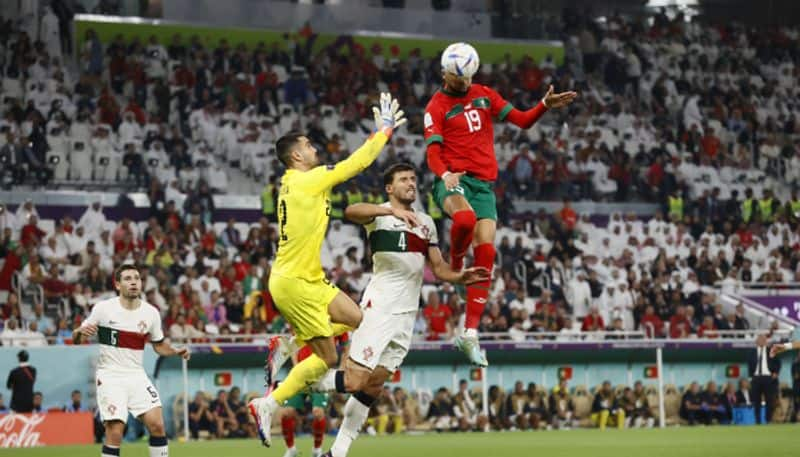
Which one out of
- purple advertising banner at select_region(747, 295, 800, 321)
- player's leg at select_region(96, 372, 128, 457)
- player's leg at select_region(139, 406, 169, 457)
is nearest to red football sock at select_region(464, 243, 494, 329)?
player's leg at select_region(139, 406, 169, 457)

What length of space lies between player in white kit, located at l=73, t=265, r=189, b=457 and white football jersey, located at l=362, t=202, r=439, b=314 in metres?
2.61

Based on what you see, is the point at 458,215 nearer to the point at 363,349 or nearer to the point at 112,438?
the point at 363,349

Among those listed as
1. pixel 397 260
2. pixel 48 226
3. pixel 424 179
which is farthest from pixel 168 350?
pixel 424 179

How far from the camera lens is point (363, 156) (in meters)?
13.0

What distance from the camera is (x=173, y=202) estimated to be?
31.4 metres

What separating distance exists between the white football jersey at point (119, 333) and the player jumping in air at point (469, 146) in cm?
351

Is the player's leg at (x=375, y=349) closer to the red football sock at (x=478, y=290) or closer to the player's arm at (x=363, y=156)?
the red football sock at (x=478, y=290)

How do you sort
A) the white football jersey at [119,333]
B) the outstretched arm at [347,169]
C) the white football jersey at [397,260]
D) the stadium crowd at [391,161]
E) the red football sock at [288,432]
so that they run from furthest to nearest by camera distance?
the stadium crowd at [391,161]
the red football sock at [288,432]
the white football jersey at [119,333]
the white football jersey at [397,260]
the outstretched arm at [347,169]

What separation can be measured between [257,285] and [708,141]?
1803 centimetres

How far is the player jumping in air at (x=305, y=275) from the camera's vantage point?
44.2 feet

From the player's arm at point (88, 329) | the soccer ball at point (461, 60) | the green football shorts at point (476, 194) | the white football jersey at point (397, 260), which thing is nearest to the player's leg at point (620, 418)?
the green football shorts at point (476, 194)

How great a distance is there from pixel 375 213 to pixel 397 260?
2.93 ft

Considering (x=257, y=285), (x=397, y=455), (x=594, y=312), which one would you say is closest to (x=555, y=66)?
(x=594, y=312)

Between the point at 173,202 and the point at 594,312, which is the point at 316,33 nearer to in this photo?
the point at 173,202
